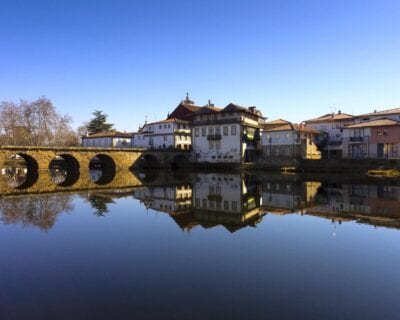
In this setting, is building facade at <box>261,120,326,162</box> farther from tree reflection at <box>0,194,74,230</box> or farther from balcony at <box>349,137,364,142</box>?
tree reflection at <box>0,194,74,230</box>

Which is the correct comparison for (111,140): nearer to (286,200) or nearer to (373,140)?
(373,140)

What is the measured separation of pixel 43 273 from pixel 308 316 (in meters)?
7.47

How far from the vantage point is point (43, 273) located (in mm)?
10008

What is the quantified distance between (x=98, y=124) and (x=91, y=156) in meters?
50.1

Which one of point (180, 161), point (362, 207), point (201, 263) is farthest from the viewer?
point (180, 161)

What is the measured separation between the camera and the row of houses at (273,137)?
55.9 metres

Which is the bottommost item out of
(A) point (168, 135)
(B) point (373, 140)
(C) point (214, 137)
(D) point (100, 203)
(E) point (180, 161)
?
(D) point (100, 203)

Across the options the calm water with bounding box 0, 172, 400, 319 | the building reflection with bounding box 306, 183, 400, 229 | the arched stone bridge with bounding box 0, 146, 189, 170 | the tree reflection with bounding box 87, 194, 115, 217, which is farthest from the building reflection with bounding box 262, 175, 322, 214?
the arched stone bridge with bounding box 0, 146, 189, 170

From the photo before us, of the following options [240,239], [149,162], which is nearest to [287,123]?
[149,162]

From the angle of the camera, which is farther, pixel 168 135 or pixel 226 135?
pixel 168 135

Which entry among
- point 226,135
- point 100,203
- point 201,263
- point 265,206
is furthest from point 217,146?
point 201,263

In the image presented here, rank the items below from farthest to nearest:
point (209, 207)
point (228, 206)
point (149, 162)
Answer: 1. point (149, 162)
2. point (228, 206)
3. point (209, 207)

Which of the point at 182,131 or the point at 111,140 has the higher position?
the point at 182,131

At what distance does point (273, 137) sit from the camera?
65375mm
